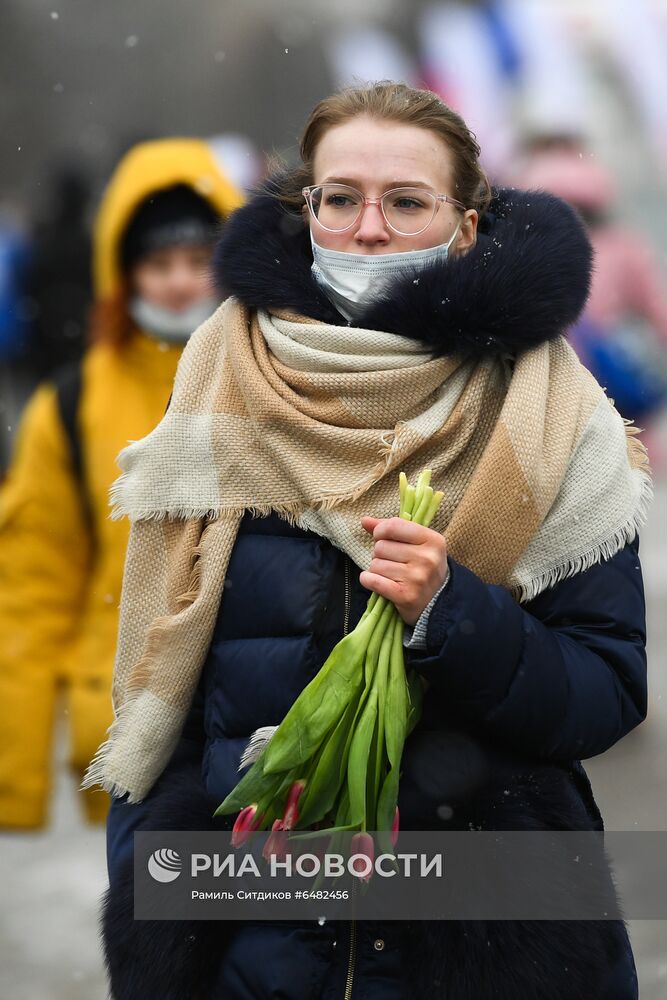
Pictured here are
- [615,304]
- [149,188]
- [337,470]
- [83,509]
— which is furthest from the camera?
[615,304]

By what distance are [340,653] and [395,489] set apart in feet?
1.03

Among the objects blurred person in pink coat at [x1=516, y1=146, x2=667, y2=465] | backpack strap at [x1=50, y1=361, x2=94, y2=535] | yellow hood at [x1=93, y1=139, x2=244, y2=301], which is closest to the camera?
backpack strap at [x1=50, y1=361, x2=94, y2=535]

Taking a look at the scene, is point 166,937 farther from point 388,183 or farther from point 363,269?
point 388,183

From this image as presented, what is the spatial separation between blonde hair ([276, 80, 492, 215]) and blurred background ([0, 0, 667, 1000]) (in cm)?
451

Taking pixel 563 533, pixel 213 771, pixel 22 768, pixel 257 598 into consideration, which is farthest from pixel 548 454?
pixel 22 768

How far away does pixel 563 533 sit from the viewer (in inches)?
89.0

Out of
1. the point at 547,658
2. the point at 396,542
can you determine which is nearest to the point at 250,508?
the point at 396,542

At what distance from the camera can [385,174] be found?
7.82 feet

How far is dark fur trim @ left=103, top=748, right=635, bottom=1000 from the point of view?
214 cm

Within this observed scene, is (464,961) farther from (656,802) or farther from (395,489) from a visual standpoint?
(656,802)

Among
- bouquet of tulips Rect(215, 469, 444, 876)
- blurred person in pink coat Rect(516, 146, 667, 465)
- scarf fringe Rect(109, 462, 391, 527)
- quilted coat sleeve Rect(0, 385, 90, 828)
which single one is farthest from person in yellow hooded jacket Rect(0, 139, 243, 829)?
blurred person in pink coat Rect(516, 146, 667, 465)

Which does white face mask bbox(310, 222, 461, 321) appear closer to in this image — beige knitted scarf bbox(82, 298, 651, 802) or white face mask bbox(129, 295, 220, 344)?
beige knitted scarf bbox(82, 298, 651, 802)

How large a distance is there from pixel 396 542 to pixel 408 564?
0.12 feet

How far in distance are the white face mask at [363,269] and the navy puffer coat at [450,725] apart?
41 mm
